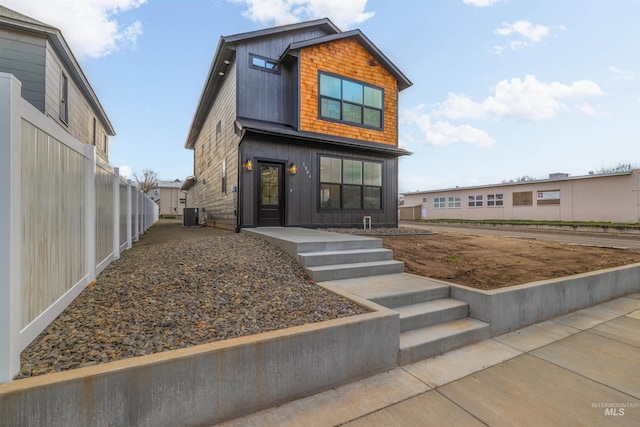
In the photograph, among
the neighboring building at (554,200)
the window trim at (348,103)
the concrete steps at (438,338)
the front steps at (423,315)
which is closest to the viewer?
the concrete steps at (438,338)

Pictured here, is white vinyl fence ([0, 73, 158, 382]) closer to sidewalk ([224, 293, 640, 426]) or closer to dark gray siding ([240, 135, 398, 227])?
sidewalk ([224, 293, 640, 426])

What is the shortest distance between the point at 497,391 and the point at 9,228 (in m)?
3.52

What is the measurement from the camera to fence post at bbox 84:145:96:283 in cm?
305

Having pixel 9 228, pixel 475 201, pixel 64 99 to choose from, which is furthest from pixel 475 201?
pixel 9 228

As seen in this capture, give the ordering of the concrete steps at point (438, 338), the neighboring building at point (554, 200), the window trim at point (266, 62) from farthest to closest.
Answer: the neighboring building at point (554, 200), the window trim at point (266, 62), the concrete steps at point (438, 338)

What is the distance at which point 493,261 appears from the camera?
557 centimetres

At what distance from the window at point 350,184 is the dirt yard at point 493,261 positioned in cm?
237

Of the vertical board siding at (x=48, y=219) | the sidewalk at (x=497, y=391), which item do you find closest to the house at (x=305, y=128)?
the vertical board siding at (x=48, y=219)

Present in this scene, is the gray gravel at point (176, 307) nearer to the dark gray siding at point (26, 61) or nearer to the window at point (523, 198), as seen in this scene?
the dark gray siding at point (26, 61)

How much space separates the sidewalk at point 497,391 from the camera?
197 cm

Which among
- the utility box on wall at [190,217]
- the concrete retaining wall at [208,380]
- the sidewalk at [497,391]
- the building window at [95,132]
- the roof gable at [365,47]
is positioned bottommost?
the sidewalk at [497,391]

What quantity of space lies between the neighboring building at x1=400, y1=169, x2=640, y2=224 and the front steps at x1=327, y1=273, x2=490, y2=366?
20.2m

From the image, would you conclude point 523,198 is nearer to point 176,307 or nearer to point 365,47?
point 365,47

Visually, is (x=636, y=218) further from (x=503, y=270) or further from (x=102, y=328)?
(x=102, y=328)
